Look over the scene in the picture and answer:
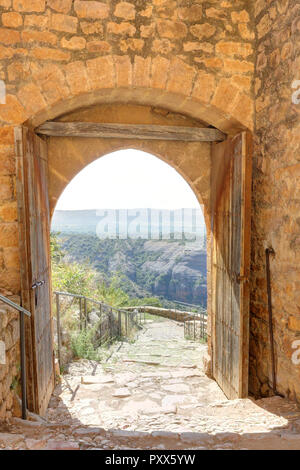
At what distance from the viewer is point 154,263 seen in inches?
1193

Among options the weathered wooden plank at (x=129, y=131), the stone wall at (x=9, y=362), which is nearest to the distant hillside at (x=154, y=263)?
the weathered wooden plank at (x=129, y=131)

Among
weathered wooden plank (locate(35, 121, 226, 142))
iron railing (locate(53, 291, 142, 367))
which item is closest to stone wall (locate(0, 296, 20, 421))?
weathered wooden plank (locate(35, 121, 226, 142))

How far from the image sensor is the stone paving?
72.4 inches

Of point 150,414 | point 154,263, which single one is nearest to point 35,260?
point 150,414

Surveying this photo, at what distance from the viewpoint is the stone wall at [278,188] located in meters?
2.50

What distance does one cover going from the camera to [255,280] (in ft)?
10.3

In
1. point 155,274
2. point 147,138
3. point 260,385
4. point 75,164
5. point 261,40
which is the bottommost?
point 155,274

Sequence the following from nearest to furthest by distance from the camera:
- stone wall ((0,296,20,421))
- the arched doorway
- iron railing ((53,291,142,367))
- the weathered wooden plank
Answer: stone wall ((0,296,20,421)), the arched doorway, the weathered wooden plank, iron railing ((53,291,142,367))

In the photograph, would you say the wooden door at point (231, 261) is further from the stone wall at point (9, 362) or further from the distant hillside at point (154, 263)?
the distant hillside at point (154, 263)

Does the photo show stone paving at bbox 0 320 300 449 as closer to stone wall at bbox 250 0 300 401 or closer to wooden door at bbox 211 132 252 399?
wooden door at bbox 211 132 252 399

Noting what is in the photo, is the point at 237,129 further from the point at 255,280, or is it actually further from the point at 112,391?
the point at 112,391

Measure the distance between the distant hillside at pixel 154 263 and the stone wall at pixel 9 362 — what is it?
80.6 feet

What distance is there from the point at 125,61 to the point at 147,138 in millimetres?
908

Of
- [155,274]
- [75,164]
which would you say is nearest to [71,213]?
[155,274]
